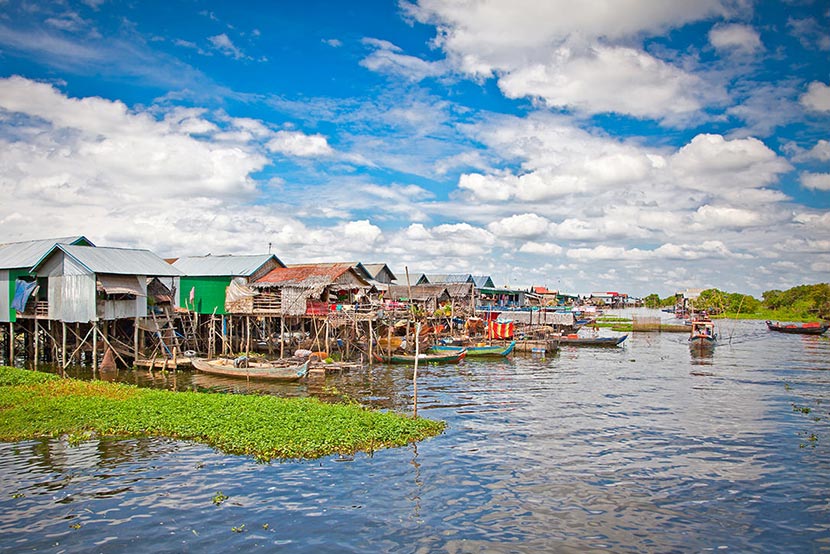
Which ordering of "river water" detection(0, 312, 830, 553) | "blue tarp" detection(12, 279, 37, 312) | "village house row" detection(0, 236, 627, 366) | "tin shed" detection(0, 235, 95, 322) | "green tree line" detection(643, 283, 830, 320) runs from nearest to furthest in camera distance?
1. "river water" detection(0, 312, 830, 553)
2. "village house row" detection(0, 236, 627, 366)
3. "blue tarp" detection(12, 279, 37, 312)
4. "tin shed" detection(0, 235, 95, 322)
5. "green tree line" detection(643, 283, 830, 320)

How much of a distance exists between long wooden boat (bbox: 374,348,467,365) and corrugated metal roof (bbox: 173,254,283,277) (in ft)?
34.5

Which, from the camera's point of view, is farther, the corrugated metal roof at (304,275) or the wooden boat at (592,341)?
the wooden boat at (592,341)

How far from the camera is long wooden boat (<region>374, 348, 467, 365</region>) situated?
1346 inches

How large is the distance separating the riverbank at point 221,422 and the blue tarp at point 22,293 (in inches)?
527

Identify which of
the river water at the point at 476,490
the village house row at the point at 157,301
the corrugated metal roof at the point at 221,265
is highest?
the corrugated metal roof at the point at 221,265

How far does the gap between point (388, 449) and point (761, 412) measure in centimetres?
1600

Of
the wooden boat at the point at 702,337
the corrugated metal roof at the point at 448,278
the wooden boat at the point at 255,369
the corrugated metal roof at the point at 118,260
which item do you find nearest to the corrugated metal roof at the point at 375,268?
the corrugated metal roof at the point at 448,278

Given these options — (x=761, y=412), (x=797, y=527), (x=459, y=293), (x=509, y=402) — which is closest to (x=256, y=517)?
(x=797, y=527)

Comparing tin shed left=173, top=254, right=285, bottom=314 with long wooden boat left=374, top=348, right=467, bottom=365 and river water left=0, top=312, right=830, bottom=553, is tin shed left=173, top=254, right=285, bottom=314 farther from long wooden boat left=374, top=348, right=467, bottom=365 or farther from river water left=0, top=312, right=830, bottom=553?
river water left=0, top=312, right=830, bottom=553

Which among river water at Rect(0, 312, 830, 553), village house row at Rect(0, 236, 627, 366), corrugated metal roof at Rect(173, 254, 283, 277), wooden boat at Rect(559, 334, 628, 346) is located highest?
corrugated metal roof at Rect(173, 254, 283, 277)

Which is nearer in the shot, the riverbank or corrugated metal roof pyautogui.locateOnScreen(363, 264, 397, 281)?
the riverbank

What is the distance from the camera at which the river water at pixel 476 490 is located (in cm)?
1077

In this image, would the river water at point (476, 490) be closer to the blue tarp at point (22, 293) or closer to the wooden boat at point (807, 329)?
the blue tarp at point (22, 293)

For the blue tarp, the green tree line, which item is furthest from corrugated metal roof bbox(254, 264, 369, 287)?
the green tree line
